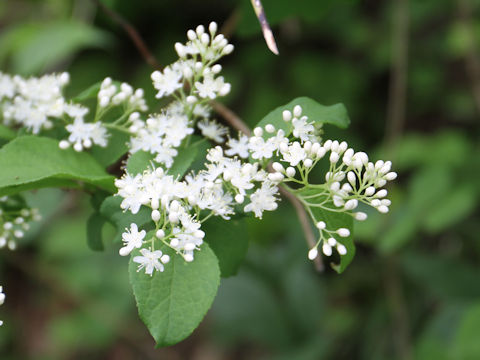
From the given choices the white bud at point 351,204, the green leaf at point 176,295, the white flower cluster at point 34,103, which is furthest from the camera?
the white flower cluster at point 34,103

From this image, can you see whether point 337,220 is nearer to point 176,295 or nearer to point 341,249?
point 341,249

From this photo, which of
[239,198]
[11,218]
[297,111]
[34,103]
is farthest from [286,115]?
[11,218]

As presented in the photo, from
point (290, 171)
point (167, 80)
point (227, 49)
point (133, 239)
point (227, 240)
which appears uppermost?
point (227, 49)

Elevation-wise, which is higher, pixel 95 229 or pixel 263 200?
pixel 263 200

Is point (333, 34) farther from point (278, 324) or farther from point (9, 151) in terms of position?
point (9, 151)

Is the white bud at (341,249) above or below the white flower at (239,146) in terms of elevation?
below

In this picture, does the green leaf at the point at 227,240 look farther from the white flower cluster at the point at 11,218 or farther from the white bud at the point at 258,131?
the white flower cluster at the point at 11,218

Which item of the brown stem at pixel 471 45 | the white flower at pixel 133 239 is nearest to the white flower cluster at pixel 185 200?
the white flower at pixel 133 239
